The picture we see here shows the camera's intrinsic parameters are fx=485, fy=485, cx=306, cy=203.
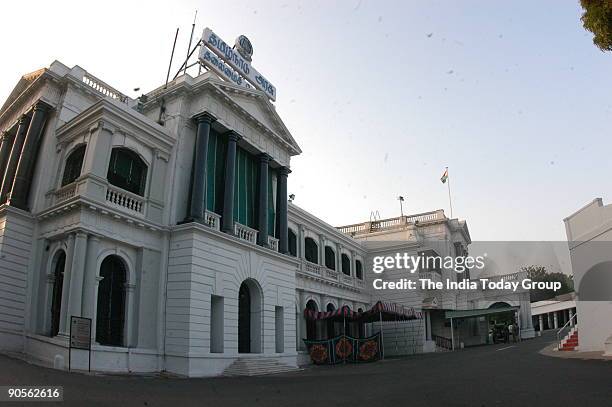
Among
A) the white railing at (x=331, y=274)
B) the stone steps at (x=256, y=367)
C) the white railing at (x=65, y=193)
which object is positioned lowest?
the stone steps at (x=256, y=367)

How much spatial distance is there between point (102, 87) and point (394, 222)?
84.3 ft

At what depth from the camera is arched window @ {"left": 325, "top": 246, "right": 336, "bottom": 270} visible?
105 feet

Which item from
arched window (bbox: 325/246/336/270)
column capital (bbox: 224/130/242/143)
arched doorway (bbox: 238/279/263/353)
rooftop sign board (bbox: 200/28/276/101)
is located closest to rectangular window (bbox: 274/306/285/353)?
arched doorway (bbox: 238/279/263/353)

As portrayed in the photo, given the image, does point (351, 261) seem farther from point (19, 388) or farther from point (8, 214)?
point (19, 388)

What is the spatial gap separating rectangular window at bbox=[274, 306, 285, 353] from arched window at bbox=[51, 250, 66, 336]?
8.52m

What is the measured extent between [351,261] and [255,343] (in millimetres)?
16512

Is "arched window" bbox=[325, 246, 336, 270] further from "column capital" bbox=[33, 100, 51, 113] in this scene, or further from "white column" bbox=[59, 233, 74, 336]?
"white column" bbox=[59, 233, 74, 336]

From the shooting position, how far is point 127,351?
14688 mm

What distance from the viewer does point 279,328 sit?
2073cm

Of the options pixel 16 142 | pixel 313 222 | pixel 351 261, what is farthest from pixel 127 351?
pixel 351 261

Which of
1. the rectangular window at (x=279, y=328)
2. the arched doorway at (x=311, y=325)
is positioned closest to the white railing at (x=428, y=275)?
the arched doorway at (x=311, y=325)

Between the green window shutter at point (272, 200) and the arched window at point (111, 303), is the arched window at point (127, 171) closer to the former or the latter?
the arched window at point (111, 303)

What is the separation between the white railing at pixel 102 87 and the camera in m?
18.1

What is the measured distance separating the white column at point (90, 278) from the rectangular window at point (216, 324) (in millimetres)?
4351
